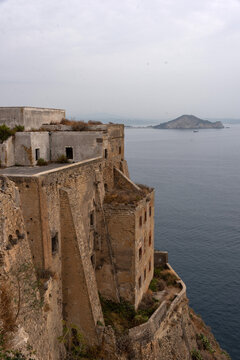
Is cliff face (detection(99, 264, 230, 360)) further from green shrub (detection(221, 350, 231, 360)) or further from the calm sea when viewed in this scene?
the calm sea

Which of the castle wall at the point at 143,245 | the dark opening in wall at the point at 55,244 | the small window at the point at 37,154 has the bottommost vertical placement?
the castle wall at the point at 143,245

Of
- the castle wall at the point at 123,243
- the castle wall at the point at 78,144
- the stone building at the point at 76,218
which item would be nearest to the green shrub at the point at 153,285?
the stone building at the point at 76,218

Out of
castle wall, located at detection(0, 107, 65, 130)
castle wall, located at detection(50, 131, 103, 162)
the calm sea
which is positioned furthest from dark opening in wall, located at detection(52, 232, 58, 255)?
the calm sea

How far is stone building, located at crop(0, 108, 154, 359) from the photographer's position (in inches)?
587

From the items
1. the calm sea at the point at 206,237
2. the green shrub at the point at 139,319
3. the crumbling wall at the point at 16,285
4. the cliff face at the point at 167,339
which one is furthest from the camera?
the calm sea at the point at 206,237

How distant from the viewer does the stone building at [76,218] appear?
14.9m

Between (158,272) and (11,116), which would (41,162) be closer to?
(11,116)

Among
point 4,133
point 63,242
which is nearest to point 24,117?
point 4,133

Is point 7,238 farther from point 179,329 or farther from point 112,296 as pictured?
point 179,329

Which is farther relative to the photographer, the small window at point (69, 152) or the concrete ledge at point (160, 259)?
the concrete ledge at point (160, 259)

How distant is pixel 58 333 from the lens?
52.7ft

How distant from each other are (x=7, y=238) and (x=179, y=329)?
18028 mm

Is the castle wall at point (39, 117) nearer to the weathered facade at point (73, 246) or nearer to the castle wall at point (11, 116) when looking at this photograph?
the weathered facade at point (73, 246)

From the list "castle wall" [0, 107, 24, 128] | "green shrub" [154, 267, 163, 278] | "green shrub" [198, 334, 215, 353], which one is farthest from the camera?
"green shrub" [154, 267, 163, 278]
